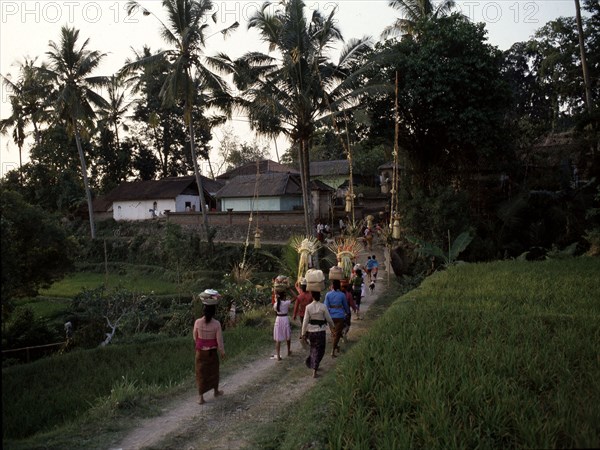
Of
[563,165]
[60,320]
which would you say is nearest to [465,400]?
[60,320]

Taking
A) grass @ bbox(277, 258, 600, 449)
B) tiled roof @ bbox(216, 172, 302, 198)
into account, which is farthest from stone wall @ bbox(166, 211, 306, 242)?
grass @ bbox(277, 258, 600, 449)

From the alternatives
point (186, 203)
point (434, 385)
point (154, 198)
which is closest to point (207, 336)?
point (434, 385)

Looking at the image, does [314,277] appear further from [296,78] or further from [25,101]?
[25,101]

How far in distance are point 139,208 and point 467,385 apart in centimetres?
4008

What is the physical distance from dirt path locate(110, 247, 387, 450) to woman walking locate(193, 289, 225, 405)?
29 cm

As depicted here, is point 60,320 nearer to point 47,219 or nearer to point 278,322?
point 47,219

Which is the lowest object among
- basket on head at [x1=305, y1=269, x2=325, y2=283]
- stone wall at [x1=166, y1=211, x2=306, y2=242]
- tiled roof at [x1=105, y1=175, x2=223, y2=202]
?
basket on head at [x1=305, y1=269, x2=325, y2=283]

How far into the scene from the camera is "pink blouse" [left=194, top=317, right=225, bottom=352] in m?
7.01

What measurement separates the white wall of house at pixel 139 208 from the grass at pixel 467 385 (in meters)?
34.5

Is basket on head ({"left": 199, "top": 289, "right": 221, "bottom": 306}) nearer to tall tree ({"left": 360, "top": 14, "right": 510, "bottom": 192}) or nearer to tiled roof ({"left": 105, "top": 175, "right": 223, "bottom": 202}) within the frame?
tall tree ({"left": 360, "top": 14, "right": 510, "bottom": 192})

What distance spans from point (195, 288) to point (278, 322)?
576 inches

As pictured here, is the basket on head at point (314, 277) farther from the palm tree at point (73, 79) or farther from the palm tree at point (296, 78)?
the palm tree at point (73, 79)

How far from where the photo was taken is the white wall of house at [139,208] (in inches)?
1587

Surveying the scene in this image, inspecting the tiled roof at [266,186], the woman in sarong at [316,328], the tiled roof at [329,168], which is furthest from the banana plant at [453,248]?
the tiled roof at [329,168]
